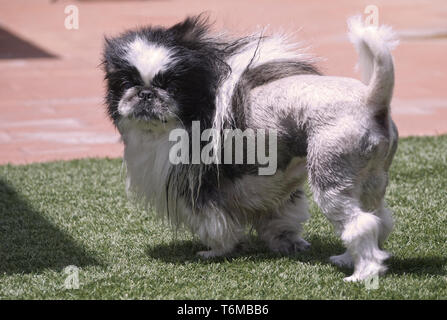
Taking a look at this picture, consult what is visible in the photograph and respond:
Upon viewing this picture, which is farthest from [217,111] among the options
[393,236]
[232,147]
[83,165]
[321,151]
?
[83,165]

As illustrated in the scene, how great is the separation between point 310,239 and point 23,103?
197 inches

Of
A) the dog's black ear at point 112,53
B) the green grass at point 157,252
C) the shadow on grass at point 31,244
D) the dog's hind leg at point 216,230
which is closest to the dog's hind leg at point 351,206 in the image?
the green grass at point 157,252

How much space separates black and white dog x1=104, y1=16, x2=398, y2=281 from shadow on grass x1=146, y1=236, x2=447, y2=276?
0.25ft

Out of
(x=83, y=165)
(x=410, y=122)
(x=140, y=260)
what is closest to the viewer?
(x=140, y=260)

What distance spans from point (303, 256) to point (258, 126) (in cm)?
88

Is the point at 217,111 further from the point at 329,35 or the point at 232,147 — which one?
the point at 329,35

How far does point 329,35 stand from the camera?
12953 mm

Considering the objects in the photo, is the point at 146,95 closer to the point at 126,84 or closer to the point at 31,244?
the point at 126,84

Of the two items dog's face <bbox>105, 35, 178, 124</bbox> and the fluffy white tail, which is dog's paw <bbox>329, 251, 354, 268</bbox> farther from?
dog's face <bbox>105, 35, 178, 124</bbox>

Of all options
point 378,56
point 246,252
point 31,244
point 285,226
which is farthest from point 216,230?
point 378,56

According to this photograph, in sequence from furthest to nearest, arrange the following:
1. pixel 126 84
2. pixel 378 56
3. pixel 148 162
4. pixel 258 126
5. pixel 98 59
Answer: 1. pixel 98 59
2. pixel 148 162
3. pixel 126 84
4. pixel 258 126
5. pixel 378 56

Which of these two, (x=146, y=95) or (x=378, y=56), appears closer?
(x=378, y=56)

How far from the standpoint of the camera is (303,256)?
4.77 meters
